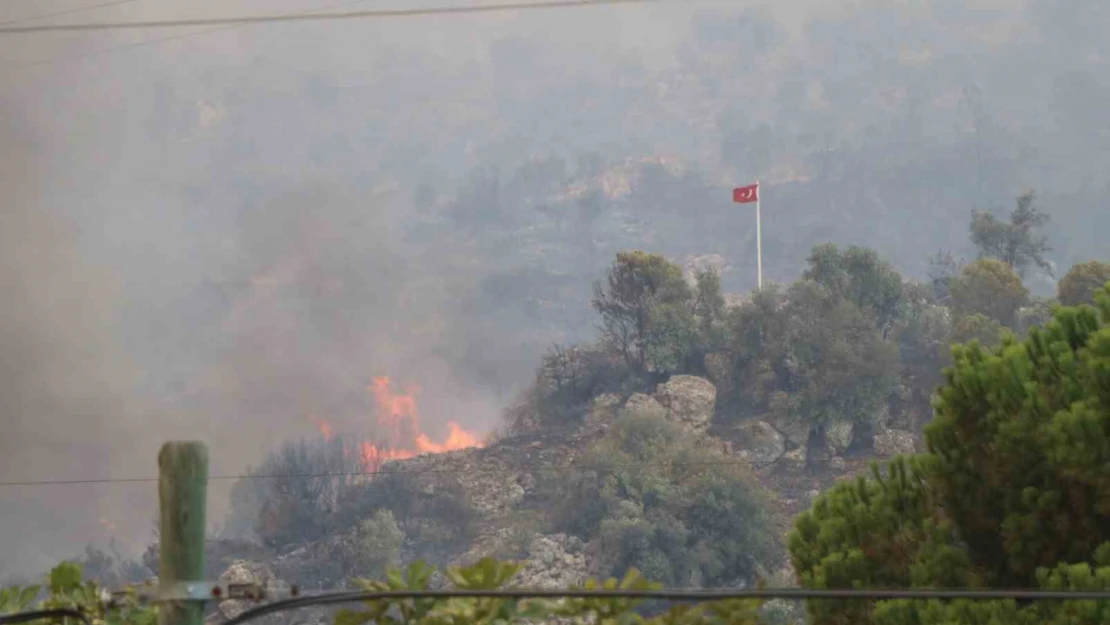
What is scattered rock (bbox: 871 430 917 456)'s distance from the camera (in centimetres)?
5331

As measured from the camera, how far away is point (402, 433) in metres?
57.5

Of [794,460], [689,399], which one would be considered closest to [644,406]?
[689,399]

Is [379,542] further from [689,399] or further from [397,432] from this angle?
[689,399]

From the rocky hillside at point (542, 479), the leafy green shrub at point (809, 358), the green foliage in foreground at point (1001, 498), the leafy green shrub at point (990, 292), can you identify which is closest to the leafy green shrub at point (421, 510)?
the rocky hillside at point (542, 479)

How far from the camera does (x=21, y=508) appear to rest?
52.8 meters

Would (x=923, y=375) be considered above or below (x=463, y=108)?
below

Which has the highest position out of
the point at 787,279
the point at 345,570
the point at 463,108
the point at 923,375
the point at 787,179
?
the point at 463,108

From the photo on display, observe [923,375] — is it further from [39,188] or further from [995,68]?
[39,188]

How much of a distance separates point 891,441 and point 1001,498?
167ft

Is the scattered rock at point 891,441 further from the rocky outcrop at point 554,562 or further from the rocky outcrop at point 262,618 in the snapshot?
the rocky outcrop at point 262,618

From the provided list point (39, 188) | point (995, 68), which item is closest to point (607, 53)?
point (995, 68)

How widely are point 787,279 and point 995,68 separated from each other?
22.3 m

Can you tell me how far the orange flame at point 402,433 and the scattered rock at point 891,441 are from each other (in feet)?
60.7

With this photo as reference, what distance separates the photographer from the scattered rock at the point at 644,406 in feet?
176
